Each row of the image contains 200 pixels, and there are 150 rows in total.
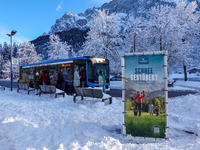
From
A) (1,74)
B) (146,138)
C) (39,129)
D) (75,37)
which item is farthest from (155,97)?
(75,37)

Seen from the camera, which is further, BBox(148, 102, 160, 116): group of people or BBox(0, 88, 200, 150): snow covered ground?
BBox(148, 102, 160, 116): group of people

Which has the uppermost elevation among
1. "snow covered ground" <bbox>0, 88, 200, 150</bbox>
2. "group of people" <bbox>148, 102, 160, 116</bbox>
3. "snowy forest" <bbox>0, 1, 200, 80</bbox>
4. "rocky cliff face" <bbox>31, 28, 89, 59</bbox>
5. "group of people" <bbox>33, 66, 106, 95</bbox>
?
"rocky cliff face" <bbox>31, 28, 89, 59</bbox>

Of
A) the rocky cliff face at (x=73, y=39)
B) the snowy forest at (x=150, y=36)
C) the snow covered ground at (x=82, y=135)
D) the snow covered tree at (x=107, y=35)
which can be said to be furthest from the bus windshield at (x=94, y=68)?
the rocky cliff face at (x=73, y=39)

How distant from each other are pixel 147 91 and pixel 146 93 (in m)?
0.05

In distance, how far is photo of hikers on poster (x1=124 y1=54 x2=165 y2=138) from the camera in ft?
12.2

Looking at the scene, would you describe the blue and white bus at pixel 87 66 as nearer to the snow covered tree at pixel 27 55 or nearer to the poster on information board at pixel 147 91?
the poster on information board at pixel 147 91

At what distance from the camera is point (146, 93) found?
3768mm

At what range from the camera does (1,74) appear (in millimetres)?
62312

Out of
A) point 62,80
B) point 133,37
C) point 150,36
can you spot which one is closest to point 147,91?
point 62,80

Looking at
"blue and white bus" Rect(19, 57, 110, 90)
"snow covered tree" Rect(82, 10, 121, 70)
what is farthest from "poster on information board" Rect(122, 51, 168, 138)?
"snow covered tree" Rect(82, 10, 121, 70)

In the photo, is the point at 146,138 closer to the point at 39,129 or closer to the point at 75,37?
the point at 39,129

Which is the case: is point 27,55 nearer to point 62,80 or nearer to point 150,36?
point 150,36

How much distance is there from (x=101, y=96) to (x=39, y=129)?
12.9 feet

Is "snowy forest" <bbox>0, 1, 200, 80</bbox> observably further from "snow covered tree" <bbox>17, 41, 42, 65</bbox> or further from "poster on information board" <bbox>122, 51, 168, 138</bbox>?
"snow covered tree" <bbox>17, 41, 42, 65</bbox>
